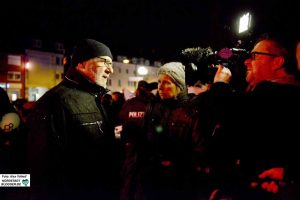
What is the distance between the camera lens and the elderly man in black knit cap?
2.47 m

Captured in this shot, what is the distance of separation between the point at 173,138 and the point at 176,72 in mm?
986

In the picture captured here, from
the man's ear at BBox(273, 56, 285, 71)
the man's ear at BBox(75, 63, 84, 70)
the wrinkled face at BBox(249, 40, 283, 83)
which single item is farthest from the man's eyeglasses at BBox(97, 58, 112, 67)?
the man's ear at BBox(273, 56, 285, 71)

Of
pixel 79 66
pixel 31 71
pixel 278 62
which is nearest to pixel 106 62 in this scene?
pixel 79 66

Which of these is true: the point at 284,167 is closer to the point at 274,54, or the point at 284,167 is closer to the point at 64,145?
the point at 274,54

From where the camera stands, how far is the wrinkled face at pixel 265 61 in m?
2.60

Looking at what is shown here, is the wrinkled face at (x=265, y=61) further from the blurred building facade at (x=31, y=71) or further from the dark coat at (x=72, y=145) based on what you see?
the blurred building facade at (x=31, y=71)

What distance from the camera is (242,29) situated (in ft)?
14.5

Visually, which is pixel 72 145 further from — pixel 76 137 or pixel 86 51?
pixel 86 51

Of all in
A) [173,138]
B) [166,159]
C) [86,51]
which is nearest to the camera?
[86,51]

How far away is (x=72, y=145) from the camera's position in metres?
2.68

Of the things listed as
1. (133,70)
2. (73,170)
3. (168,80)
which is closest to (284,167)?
(73,170)

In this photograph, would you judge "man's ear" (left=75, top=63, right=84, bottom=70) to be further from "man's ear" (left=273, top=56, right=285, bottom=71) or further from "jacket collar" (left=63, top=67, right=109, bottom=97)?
"man's ear" (left=273, top=56, right=285, bottom=71)

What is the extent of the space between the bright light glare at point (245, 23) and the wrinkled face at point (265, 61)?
1575 millimetres

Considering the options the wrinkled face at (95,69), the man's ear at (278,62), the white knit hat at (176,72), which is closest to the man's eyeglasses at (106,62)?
the wrinkled face at (95,69)
